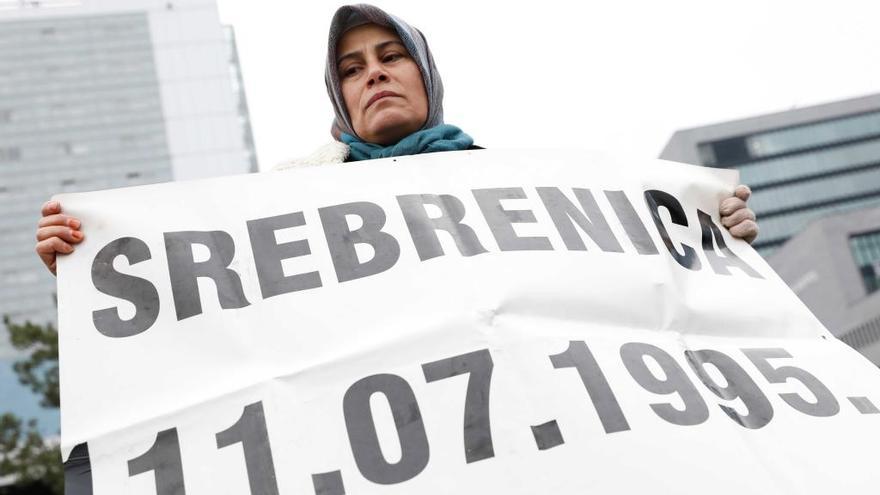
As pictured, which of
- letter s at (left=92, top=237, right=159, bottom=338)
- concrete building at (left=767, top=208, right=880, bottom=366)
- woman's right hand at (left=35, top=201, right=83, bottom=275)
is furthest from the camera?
concrete building at (left=767, top=208, right=880, bottom=366)

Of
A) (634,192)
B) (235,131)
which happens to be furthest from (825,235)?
(634,192)

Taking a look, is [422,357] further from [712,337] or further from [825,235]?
[825,235]

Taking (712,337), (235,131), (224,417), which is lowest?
(712,337)

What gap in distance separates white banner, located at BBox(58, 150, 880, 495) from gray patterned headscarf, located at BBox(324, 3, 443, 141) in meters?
0.32

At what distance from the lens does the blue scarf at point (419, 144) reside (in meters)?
2.05

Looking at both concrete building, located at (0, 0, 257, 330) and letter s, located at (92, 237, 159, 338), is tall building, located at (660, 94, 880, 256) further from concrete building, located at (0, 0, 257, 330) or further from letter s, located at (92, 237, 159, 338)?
letter s, located at (92, 237, 159, 338)

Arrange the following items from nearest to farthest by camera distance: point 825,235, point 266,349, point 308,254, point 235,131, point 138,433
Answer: point 138,433 → point 266,349 → point 308,254 → point 825,235 → point 235,131

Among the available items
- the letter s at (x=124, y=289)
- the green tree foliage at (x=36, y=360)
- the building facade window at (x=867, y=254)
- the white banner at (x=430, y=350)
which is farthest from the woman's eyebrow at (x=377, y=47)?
the building facade window at (x=867, y=254)

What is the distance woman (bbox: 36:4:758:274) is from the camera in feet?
6.84

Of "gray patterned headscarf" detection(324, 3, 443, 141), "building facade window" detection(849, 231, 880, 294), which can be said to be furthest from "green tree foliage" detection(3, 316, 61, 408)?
"building facade window" detection(849, 231, 880, 294)

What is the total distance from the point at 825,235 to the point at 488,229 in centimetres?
7033

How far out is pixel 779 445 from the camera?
1592 millimetres

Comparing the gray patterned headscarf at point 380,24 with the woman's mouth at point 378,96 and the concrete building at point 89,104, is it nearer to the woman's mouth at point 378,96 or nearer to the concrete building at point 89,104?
the woman's mouth at point 378,96

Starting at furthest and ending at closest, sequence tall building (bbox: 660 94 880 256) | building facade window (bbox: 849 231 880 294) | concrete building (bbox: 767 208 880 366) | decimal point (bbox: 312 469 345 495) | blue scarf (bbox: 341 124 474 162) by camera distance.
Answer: tall building (bbox: 660 94 880 256) < building facade window (bbox: 849 231 880 294) < concrete building (bbox: 767 208 880 366) < blue scarf (bbox: 341 124 474 162) < decimal point (bbox: 312 469 345 495)
